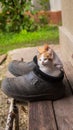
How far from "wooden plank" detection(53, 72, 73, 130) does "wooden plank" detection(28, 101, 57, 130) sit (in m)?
0.03

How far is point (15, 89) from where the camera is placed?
5.88 feet

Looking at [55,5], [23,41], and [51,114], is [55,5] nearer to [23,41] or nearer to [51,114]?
[23,41]

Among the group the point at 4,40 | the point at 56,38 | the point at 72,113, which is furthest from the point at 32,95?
the point at 4,40

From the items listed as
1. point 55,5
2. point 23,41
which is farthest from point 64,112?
point 55,5

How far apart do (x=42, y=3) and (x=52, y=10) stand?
0.63 meters

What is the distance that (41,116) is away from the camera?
61.4 inches

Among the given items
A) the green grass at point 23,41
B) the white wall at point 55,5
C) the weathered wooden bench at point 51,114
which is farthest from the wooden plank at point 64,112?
the white wall at point 55,5

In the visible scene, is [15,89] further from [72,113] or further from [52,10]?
[52,10]

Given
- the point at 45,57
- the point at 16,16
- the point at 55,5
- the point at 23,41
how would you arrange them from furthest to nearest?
the point at 55,5, the point at 16,16, the point at 23,41, the point at 45,57

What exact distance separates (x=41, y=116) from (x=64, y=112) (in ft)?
0.37

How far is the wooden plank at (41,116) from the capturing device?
1.45 m

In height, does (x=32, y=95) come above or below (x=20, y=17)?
above

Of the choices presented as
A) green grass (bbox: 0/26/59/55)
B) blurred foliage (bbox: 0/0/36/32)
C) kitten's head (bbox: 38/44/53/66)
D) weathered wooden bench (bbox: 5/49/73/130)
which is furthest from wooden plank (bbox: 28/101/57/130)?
blurred foliage (bbox: 0/0/36/32)

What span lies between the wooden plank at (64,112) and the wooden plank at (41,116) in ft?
0.09
